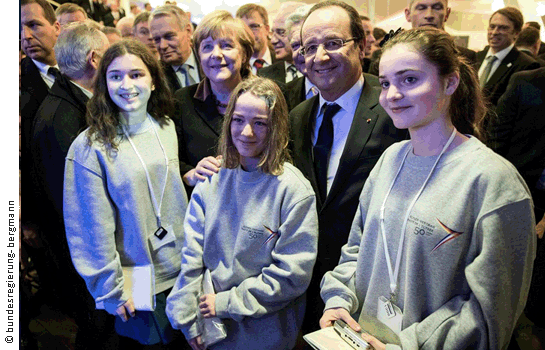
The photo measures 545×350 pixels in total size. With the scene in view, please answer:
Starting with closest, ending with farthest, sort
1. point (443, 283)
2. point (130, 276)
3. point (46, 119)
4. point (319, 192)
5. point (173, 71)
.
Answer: point (443, 283) → point (319, 192) → point (130, 276) → point (46, 119) → point (173, 71)

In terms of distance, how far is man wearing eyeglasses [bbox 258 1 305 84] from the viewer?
145 inches

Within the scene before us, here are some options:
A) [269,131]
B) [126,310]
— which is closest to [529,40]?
[269,131]

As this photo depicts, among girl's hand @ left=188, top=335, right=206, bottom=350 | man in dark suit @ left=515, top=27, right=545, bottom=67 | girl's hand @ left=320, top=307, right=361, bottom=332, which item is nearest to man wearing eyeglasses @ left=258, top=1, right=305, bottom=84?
girl's hand @ left=188, top=335, right=206, bottom=350

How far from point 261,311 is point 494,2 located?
19.2 feet

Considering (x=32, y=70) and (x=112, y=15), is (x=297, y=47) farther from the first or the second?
(x=112, y=15)

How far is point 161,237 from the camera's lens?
6.62 ft

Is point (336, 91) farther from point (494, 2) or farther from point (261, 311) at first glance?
point (494, 2)

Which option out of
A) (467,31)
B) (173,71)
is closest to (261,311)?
(173,71)

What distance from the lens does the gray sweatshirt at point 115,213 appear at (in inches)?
76.1

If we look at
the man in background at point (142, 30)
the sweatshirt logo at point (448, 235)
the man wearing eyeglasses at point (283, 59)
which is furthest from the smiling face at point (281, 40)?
the sweatshirt logo at point (448, 235)

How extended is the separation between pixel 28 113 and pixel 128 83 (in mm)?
1158

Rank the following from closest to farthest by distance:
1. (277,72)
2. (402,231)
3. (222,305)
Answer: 1. (402,231)
2. (222,305)
3. (277,72)

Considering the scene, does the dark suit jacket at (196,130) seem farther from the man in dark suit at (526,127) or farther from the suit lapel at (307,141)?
the man in dark suit at (526,127)

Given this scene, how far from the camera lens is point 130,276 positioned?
6.57ft
